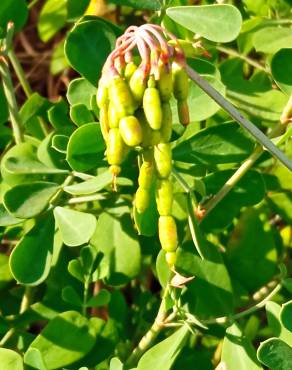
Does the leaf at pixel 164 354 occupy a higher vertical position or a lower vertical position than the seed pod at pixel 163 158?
lower

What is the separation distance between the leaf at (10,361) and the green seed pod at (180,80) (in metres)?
0.51

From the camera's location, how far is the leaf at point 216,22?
41.0 inches

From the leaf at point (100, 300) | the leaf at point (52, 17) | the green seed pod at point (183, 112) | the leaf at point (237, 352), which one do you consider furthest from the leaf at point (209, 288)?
the leaf at point (52, 17)

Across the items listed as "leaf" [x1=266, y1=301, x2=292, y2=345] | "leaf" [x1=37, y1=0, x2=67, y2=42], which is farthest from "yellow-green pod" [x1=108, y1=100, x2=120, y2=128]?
"leaf" [x1=37, y1=0, x2=67, y2=42]

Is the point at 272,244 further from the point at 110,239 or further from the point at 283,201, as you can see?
the point at 110,239

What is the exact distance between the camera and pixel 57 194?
1.29 m

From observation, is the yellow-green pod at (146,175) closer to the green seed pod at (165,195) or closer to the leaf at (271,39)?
the green seed pod at (165,195)

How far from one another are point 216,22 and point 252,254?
470 millimetres

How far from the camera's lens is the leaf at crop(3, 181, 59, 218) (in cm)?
121

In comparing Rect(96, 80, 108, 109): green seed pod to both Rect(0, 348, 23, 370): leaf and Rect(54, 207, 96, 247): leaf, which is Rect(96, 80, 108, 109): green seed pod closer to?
Rect(54, 207, 96, 247): leaf

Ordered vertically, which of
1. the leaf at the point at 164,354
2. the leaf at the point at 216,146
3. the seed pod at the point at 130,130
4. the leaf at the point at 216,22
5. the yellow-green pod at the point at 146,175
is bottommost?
the leaf at the point at 164,354

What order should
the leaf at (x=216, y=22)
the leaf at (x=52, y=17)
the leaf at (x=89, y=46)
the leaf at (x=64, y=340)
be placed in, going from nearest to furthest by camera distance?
the leaf at (x=216, y=22), the leaf at (x=89, y=46), the leaf at (x=64, y=340), the leaf at (x=52, y=17)

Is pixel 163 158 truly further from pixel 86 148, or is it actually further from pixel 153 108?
pixel 86 148

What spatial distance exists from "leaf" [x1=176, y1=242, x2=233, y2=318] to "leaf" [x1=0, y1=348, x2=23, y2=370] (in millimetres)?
264
